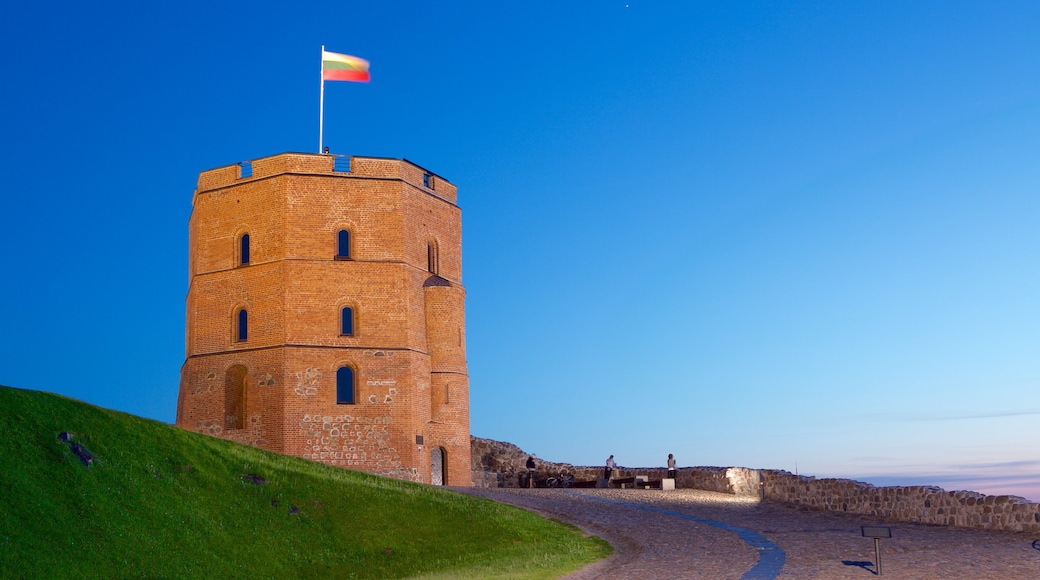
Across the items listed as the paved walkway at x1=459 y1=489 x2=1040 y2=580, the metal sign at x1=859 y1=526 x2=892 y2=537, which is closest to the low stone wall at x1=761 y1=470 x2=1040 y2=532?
the paved walkway at x1=459 y1=489 x2=1040 y2=580

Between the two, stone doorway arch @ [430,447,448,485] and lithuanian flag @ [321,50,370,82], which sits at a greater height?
lithuanian flag @ [321,50,370,82]

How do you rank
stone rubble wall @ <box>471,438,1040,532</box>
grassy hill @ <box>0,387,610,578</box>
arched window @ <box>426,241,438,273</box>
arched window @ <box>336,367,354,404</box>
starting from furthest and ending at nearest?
arched window @ <box>426,241,438,273</box>, arched window @ <box>336,367,354,404</box>, stone rubble wall @ <box>471,438,1040,532</box>, grassy hill @ <box>0,387,610,578</box>

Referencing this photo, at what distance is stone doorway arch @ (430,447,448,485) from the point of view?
40.8 meters

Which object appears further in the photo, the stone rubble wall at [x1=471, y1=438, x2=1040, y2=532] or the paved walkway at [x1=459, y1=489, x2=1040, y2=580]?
the stone rubble wall at [x1=471, y1=438, x2=1040, y2=532]

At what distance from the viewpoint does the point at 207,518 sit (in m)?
20.9

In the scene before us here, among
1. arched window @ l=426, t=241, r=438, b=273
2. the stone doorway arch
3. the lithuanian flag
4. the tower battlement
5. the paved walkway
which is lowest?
the paved walkway

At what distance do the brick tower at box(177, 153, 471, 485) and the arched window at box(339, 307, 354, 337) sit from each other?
1.7 inches

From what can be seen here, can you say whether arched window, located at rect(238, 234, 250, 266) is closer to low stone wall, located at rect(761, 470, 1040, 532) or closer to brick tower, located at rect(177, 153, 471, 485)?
brick tower, located at rect(177, 153, 471, 485)

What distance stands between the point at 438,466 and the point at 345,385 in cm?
508

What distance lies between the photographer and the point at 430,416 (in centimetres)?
4078

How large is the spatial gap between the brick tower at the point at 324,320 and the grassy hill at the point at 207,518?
11968 mm

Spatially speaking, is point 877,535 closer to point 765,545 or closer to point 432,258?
point 765,545

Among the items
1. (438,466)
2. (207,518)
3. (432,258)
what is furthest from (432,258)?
(207,518)

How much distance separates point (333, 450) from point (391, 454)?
2.01 m
